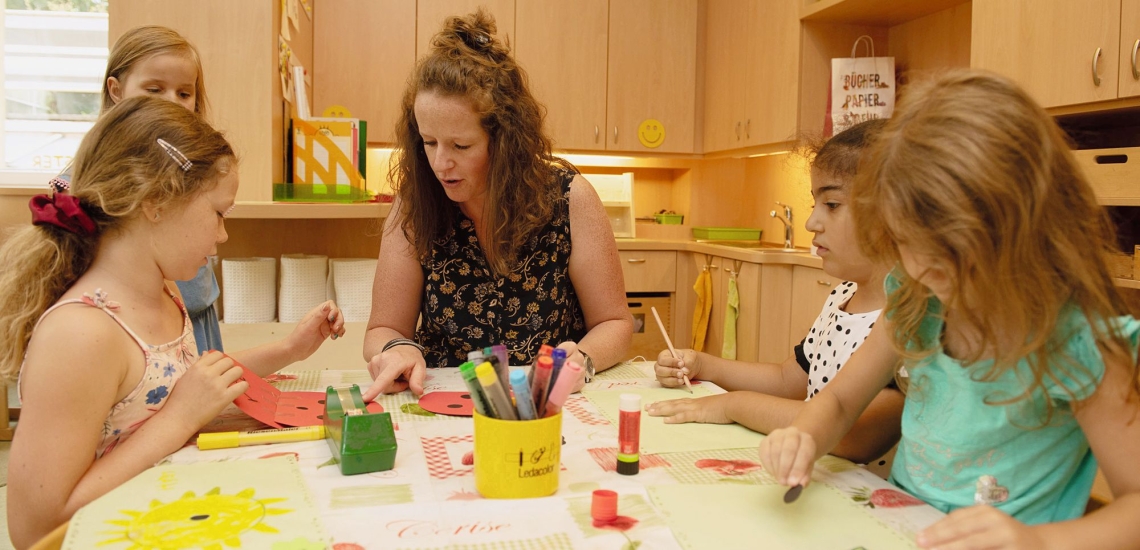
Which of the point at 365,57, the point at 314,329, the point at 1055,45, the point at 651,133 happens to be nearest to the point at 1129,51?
the point at 1055,45

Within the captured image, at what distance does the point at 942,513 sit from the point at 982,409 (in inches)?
4.6

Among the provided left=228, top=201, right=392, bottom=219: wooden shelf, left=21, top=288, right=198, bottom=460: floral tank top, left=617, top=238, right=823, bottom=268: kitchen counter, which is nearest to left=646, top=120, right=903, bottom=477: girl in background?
left=21, top=288, right=198, bottom=460: floral tank top

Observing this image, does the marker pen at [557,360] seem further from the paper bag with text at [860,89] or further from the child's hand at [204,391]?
the paper bag with text at [860,89]

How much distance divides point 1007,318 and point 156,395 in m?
0.96

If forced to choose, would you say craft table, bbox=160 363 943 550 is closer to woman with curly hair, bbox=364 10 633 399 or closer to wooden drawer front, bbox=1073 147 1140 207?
woman with curly hair, bbox=364 10 633 399

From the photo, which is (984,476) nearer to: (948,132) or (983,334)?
(983,334)

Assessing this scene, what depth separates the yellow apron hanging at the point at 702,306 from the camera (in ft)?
12.5

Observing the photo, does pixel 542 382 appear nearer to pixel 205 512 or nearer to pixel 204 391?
pixel 205 512

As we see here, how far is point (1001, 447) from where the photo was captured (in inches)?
34.3

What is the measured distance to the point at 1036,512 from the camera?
872mm

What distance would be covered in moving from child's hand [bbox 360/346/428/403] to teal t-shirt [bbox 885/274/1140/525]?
2.30ft

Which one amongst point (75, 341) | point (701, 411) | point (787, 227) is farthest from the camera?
point (787, 227)

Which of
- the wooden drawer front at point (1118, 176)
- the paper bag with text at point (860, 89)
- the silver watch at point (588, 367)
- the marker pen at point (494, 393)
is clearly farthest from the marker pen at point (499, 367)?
the paper bag with text at point (860, 89)

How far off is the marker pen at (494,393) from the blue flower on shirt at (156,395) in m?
0.46
